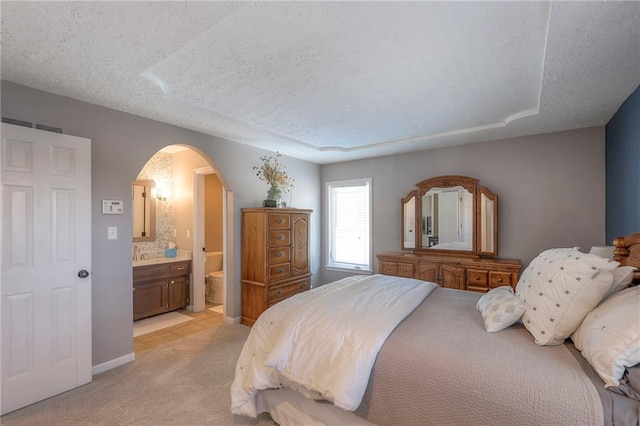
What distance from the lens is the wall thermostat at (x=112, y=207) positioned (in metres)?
2.75

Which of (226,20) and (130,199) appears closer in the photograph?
(226,20)

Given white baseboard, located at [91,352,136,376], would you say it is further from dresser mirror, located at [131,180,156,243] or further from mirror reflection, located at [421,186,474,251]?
mirror reflection, located at [421,186,474,251]

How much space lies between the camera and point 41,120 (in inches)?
94.8

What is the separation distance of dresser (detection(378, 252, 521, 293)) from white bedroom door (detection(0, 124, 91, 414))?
348 centimetres

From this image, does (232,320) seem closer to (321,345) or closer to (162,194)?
(162,194)

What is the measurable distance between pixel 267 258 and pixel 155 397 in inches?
71.8

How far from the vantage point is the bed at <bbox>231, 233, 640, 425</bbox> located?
1151mm

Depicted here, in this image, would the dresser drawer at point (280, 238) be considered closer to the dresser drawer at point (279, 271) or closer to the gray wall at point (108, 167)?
the dresser drawer at point (279, 271)

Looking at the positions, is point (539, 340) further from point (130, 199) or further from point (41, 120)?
point (41, 120)

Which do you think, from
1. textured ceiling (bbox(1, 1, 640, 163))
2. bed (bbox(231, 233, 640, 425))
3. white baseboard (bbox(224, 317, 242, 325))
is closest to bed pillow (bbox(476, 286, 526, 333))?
bed (bbox(231, 233, 640, 425))

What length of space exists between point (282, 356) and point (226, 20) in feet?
6.32

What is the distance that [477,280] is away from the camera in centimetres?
357

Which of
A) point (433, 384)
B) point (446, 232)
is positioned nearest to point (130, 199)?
point (433, 384)

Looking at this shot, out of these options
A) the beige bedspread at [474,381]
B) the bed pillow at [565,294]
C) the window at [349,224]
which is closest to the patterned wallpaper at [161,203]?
the window at [349,224]
